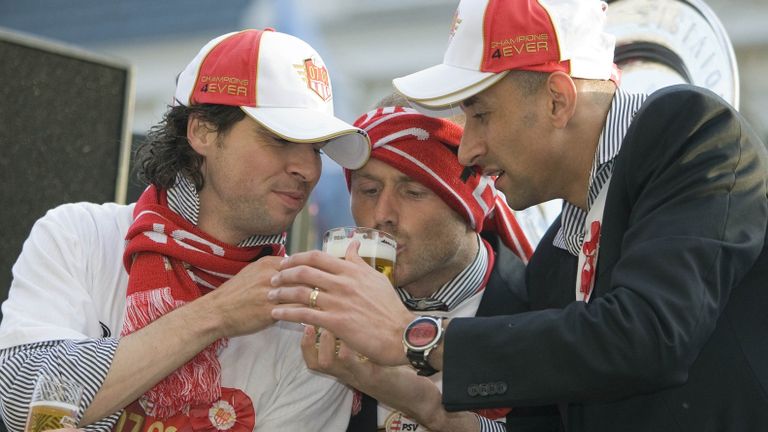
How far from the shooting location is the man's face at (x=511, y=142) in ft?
9.61

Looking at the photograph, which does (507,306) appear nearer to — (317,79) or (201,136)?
(317,79)

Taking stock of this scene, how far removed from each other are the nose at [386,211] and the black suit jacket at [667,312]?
3.53 feet

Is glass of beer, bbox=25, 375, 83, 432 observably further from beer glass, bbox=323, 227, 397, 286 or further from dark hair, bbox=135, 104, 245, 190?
dark hair, bbox=135, 104, 245, 190

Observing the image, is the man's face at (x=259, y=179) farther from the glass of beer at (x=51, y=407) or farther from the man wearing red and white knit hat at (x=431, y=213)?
the glass of beer at (x=51, y=407)

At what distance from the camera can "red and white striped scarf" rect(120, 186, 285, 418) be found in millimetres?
3066

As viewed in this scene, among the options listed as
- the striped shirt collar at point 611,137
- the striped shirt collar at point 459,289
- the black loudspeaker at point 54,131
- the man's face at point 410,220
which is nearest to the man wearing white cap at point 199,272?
the man's face at point 410,220

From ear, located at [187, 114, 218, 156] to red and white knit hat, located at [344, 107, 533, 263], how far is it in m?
0.55

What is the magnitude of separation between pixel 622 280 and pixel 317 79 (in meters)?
1.42

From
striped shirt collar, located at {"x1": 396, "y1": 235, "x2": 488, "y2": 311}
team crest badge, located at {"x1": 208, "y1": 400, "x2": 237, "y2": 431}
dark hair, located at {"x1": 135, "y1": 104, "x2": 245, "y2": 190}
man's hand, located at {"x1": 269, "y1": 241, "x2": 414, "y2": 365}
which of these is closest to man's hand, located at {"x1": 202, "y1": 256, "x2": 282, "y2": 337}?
man's hand, located at {"x1": 269, "y1": 241, "x2": 414, "y2": 365}

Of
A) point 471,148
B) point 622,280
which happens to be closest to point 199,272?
point 471,148

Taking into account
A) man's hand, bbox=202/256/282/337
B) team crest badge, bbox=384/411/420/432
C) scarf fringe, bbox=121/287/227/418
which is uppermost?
man's hand, bbox=202/256/282/337

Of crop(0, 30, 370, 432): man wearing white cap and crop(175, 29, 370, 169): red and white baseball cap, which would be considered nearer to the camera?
crop(0, 30, 370, 432): man wearing white cap

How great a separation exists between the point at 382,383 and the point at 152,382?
0.63 m

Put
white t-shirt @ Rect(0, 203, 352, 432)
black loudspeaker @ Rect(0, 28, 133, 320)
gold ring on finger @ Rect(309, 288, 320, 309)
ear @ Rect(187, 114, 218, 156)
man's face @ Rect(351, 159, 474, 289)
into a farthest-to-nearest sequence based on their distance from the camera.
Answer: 1. black loudspeaker @ Rect(0, 28, 133, 320)
2. man's face @ Rect(351, 159, 474, 289)
3. ear @ Rect(187, 114, 218, 156)
4. white t-shirt @ Rect(0, 203, 352, 432)
5. gold ring on finger @ Rect(309, 288, 320, 309)
